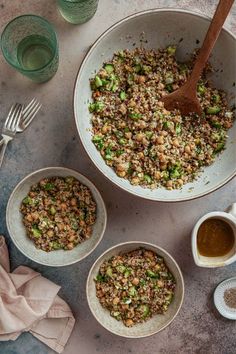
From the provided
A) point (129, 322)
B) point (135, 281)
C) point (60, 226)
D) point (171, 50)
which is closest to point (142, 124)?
point (171, 50)

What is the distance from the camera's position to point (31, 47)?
242 centimetres

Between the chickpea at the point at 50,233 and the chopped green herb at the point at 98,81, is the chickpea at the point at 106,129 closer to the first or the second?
the chopped green herb at the point at 98,81

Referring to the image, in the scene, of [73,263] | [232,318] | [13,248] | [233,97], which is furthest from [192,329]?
[233,97]

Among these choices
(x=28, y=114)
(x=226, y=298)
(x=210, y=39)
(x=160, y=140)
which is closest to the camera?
(x=210, y=39)

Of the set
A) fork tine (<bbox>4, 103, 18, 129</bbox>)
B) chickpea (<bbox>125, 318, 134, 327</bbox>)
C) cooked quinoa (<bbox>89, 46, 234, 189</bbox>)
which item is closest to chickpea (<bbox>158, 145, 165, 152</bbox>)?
cooked quinoa (<bbox>89, 46, 234, 189</bbox>)

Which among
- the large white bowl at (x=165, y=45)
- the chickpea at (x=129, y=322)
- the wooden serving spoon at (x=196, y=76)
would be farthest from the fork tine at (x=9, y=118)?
the chickpea at (x=129, y=322)

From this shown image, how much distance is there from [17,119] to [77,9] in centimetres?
56

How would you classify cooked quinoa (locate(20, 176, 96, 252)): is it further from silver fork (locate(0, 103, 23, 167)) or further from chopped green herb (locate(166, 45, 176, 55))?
chopped green herb (locate(166, 45, 176, 55))

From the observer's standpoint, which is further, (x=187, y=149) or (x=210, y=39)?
(x=187, y=149)

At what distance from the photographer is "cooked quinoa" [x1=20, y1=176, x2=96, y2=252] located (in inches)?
92.9

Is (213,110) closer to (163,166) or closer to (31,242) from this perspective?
(163,166)

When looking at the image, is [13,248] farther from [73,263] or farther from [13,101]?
[13,101]

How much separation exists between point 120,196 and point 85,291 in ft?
1.60

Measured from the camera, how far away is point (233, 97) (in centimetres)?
230
